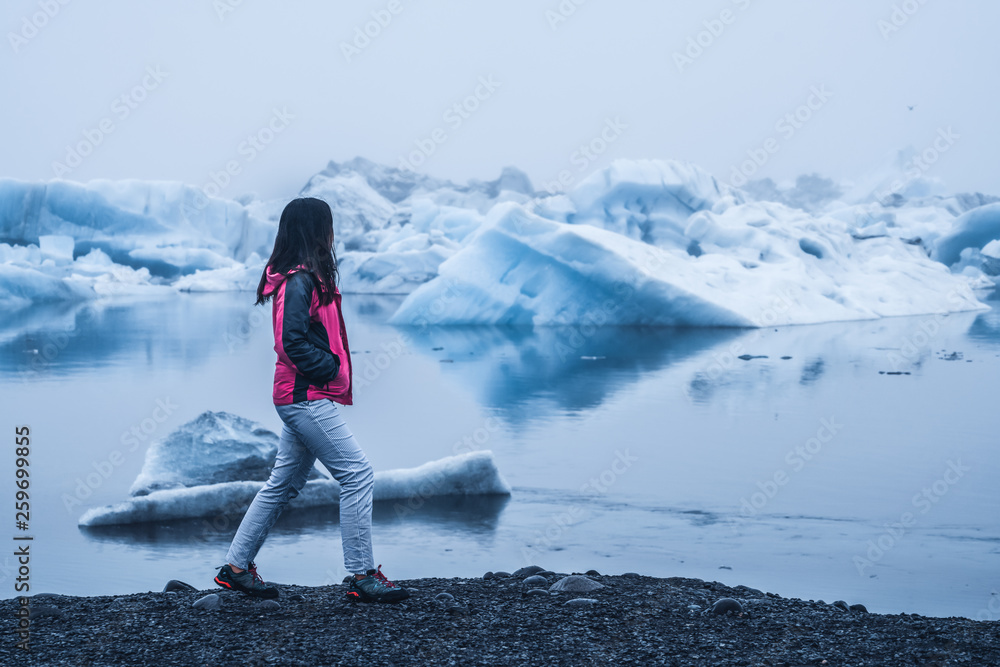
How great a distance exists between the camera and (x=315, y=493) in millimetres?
4750

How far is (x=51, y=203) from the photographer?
2969 centimetres

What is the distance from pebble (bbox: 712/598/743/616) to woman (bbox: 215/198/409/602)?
0.88 metres

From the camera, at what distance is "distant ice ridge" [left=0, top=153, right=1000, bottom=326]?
53.4 ft

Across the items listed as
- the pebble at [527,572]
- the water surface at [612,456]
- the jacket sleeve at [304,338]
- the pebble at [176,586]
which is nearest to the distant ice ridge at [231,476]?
the water surface at [612,456]

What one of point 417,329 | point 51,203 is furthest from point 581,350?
point 51,203

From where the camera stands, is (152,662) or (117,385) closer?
(152,662)

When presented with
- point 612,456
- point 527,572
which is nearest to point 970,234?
point 612,456

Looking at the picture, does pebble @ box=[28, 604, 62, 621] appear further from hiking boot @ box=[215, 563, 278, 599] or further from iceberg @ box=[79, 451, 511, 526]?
iceberg @ box=[79, 451, 511, 526]

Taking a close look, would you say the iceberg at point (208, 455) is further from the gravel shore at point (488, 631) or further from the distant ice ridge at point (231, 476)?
the gravel shore at point (488, 631)

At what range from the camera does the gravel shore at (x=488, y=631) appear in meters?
2.20

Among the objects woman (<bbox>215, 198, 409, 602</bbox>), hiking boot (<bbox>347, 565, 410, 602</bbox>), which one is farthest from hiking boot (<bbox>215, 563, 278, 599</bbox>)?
hiking boot (<bbox>347, 565, 410, 602</bbox>)

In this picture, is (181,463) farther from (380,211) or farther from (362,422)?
(380,211)

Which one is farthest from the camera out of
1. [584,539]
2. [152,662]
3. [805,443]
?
[805,443]

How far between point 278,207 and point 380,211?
5.44 m
